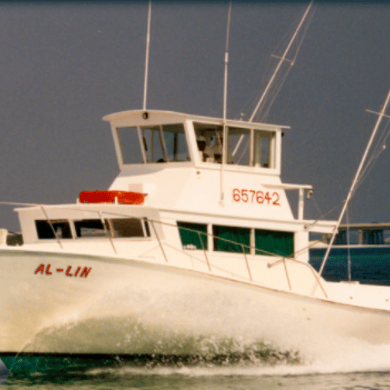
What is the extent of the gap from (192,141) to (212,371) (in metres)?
4.96

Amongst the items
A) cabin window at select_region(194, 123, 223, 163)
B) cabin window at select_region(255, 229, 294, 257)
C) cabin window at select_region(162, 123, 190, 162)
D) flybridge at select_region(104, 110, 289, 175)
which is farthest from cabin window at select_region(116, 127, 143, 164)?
cabin window at select_region(255, 229, 294, 257)

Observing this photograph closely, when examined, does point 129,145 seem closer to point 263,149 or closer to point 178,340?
point 263,149

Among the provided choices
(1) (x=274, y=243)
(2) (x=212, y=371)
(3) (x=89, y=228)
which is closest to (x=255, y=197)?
(1) (x=274, y=243)

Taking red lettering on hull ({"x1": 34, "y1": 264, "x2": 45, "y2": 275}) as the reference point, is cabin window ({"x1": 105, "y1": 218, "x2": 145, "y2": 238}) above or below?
above

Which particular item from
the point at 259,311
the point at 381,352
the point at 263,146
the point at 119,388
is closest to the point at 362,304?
the point at 381,352

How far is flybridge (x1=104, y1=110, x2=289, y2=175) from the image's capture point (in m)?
15.7

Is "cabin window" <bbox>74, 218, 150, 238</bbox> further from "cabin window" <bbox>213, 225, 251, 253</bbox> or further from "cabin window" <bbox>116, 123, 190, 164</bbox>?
"cabin window" <bbox>116, 123, 190, 164</bbox>

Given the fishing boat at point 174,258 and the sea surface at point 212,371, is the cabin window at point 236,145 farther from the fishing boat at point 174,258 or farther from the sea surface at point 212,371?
the sea surface at point 212,371

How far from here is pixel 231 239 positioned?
1534 centimetres

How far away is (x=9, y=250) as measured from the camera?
13375mm

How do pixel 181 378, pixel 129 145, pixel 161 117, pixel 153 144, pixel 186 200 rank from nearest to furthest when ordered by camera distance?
pixel 181 378
pixel 186 200
pixel 161 117
pixel 153 144
pixel 129 145

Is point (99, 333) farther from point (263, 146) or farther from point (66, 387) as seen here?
point (263, 146)

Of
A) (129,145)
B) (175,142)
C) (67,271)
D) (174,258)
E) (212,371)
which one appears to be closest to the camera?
(67,271)

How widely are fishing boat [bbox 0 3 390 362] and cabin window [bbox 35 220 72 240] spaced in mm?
21
